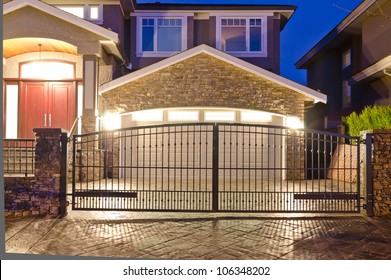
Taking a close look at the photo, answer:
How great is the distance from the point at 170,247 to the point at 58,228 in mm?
2303

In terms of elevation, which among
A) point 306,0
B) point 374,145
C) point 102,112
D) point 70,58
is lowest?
point 374,145

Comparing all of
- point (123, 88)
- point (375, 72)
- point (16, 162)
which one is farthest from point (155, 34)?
point (375, 72)

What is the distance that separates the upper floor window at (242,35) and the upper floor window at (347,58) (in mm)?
5253

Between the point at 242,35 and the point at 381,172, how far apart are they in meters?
10.9

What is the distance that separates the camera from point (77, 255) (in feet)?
16.8

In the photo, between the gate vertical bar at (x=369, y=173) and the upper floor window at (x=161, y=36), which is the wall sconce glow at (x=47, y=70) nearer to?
the upper floor window at (x=161, y=36)

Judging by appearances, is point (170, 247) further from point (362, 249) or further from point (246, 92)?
point (246, 92)

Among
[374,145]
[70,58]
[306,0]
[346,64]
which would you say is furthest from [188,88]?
[306,0]

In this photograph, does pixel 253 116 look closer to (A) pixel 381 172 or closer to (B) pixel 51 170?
(A) pixel 381 172

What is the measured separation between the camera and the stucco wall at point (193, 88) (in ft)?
42.3

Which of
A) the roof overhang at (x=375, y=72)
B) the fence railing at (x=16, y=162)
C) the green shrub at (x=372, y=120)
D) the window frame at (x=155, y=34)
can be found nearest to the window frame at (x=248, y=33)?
the window frame at (x=155, y=34)

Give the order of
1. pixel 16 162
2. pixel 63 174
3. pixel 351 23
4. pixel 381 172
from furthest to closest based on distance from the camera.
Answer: pixel 351 23 → pixel 16 162 → pixel 63 174 → pixel 381 172

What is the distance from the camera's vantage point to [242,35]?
16.6m

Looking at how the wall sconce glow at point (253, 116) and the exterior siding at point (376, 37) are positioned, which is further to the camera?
the exterior siding at point (376, 37)
